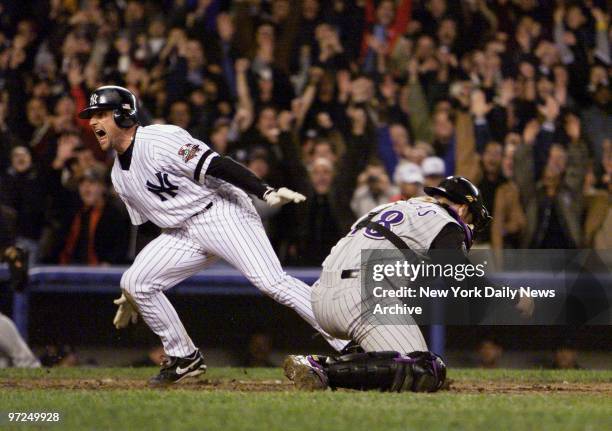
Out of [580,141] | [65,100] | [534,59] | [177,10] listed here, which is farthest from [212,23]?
[580,141]

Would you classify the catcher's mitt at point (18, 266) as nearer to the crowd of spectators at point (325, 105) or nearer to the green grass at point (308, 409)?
the crowd of spectators at point (325, 105)

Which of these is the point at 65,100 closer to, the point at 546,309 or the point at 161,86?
the point at 161,86

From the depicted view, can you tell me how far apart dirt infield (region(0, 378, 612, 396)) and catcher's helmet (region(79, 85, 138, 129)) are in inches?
57.8

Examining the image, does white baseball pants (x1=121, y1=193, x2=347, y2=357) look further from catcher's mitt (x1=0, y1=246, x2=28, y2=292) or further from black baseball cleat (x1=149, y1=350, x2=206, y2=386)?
catcher's mitt (x1=0, y1=246, x2=28, y2=292)

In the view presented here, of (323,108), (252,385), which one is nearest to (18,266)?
(252,385)

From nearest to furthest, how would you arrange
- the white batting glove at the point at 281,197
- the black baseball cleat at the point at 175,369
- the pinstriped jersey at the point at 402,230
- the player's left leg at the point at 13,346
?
1. the pinstriped jersey at the point at 402,230
2. the white batting glove at the point at 281,197
3. the black baseball cleat at the point at 175,369
4. the player's left leg at the point at 13,346

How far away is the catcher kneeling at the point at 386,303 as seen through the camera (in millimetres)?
5320

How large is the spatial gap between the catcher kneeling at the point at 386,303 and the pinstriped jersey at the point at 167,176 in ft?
2.95

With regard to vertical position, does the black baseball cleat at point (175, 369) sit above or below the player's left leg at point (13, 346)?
above

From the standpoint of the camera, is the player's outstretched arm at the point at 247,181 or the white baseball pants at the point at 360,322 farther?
the player's outstretched arm at the point at 247,181

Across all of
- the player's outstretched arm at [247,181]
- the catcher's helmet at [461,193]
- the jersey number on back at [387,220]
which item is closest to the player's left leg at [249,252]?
the player's outstretched arm at [247,181]

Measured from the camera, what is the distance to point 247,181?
5.75 metres

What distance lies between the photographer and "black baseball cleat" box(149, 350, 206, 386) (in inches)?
238

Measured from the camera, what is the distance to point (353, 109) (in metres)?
9.84
